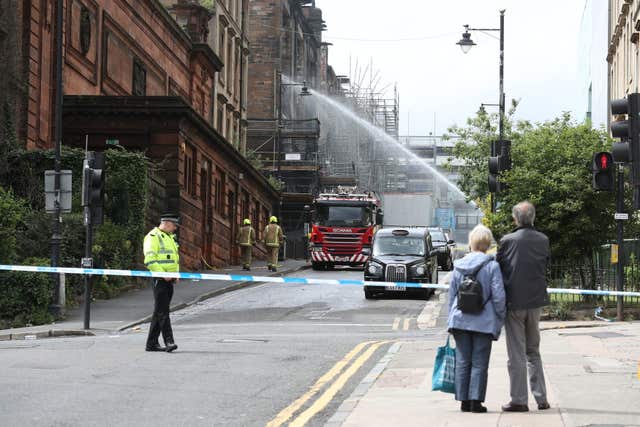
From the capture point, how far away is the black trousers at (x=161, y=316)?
15133 mm

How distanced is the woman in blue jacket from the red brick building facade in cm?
2216

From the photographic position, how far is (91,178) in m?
19.8

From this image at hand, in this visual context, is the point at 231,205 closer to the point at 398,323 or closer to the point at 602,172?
the point at 398,323

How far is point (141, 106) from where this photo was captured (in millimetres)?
33656

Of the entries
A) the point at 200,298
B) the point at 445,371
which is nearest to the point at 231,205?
the point at 200,298

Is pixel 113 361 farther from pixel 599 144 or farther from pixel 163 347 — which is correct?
pixel 599 144

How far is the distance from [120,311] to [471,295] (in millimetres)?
14707

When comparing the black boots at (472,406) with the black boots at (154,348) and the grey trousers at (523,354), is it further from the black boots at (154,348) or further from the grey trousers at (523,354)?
the black boots at (154,348)

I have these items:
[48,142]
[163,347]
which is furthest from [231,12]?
[163,347]

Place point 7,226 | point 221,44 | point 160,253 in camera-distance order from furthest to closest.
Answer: point 221,44
point 7,226
point 160,253

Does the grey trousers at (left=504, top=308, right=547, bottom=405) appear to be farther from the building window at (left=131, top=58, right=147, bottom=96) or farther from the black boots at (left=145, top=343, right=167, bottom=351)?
the building window at (left=131, top=58, right=147, bottom=96)

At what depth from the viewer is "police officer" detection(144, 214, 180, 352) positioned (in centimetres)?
1510

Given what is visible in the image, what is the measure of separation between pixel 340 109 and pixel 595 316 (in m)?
68.1

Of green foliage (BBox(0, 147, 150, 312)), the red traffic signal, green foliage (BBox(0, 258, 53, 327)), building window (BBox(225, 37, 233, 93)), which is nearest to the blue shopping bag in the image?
the red traffic signal
